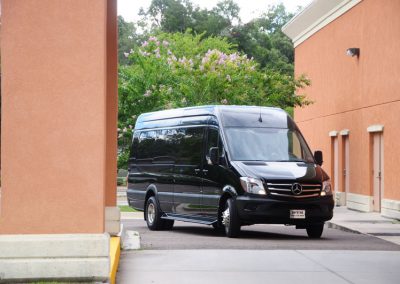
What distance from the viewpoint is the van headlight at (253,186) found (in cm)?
1853

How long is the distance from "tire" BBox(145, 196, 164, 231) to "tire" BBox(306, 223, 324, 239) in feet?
12.8

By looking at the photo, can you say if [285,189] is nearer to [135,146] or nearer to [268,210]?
[268,210]

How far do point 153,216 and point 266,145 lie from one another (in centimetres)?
383

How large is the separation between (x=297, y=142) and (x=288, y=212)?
1.98 metres

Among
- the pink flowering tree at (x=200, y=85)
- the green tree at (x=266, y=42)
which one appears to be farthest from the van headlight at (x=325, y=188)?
the green tree at (x=266, y=42)

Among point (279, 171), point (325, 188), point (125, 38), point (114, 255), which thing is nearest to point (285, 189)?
point (279, 171)

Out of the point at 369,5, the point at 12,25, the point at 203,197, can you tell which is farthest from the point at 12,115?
the point at 369,5

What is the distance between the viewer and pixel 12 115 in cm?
1003

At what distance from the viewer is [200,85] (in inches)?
1452

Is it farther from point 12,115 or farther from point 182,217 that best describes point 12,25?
point 182,217

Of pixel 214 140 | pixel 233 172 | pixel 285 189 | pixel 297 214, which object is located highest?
pixel 214 140

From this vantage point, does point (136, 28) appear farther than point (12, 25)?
Yes

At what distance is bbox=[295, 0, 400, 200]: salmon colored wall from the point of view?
89.2ft

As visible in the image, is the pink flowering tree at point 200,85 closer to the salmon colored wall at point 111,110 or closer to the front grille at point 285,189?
the front grille at point 285,189
